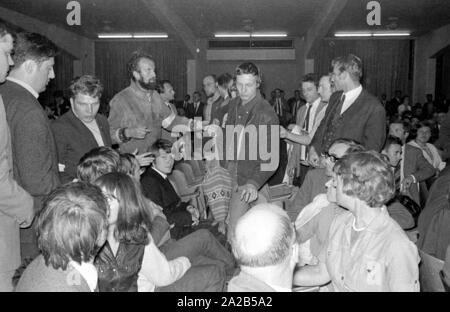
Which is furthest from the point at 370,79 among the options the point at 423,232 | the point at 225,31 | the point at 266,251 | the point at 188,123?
the point at 266,251

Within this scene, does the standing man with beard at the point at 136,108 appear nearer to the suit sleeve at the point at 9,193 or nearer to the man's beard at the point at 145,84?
the man's beard at the point at 145,84

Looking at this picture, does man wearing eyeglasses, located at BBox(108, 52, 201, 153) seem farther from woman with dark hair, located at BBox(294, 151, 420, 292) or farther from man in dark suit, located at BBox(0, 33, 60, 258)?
woman with dark hair, located at BBox(294, 151, 420, 292)

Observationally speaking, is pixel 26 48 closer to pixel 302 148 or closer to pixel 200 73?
pixel 302 148

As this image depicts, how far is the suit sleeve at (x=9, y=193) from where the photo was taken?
1.90 meters

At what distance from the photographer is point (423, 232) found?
228 centimetres

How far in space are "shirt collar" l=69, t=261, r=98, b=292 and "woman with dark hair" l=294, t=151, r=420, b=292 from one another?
0.89 metres

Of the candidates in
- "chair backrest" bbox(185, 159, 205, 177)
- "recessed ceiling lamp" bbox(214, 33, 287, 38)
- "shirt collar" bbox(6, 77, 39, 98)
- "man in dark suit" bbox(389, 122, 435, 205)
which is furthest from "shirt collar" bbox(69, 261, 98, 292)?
"recessed ceiling lamp" bbox(214, 33, 287, 38)

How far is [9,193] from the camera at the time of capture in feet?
6.27

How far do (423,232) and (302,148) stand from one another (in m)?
2.51

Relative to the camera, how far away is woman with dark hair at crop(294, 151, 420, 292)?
1703 mm

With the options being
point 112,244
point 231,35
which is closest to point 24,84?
point 112,244

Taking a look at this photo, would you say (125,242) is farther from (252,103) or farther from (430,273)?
(252,103)
